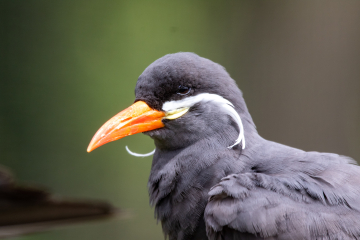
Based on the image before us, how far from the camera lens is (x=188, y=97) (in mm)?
2084

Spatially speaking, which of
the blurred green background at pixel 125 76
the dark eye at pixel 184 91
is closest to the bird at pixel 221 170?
the dark eye at pixel 184 91

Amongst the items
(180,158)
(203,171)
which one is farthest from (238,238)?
(180,158)

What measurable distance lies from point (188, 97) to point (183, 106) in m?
0.06

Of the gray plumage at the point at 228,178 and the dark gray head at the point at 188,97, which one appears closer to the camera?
the gray plumage at the point at 228,178

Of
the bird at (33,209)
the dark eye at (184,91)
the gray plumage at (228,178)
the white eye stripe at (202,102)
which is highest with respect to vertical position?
the dark eye at (184,91)

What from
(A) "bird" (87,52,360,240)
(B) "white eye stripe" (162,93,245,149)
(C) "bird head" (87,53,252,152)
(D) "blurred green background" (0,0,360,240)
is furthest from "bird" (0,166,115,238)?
(D) "blurred green background" (0,0,360,240)

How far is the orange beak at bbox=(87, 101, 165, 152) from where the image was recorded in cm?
198

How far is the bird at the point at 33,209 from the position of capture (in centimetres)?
210

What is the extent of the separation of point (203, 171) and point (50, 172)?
3.71m

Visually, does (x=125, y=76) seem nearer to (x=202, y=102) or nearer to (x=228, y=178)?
(x=202, y=102)

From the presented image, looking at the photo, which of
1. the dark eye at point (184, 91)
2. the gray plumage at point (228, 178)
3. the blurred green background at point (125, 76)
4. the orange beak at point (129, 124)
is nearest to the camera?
the gray plumage at point (228, 178)

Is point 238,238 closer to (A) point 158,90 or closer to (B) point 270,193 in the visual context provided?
(B) point 270,193

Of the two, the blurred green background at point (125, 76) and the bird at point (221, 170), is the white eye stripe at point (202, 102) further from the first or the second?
the blurred green background at point (125, 76)

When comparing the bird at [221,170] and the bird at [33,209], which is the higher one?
the bird at [221,170]
